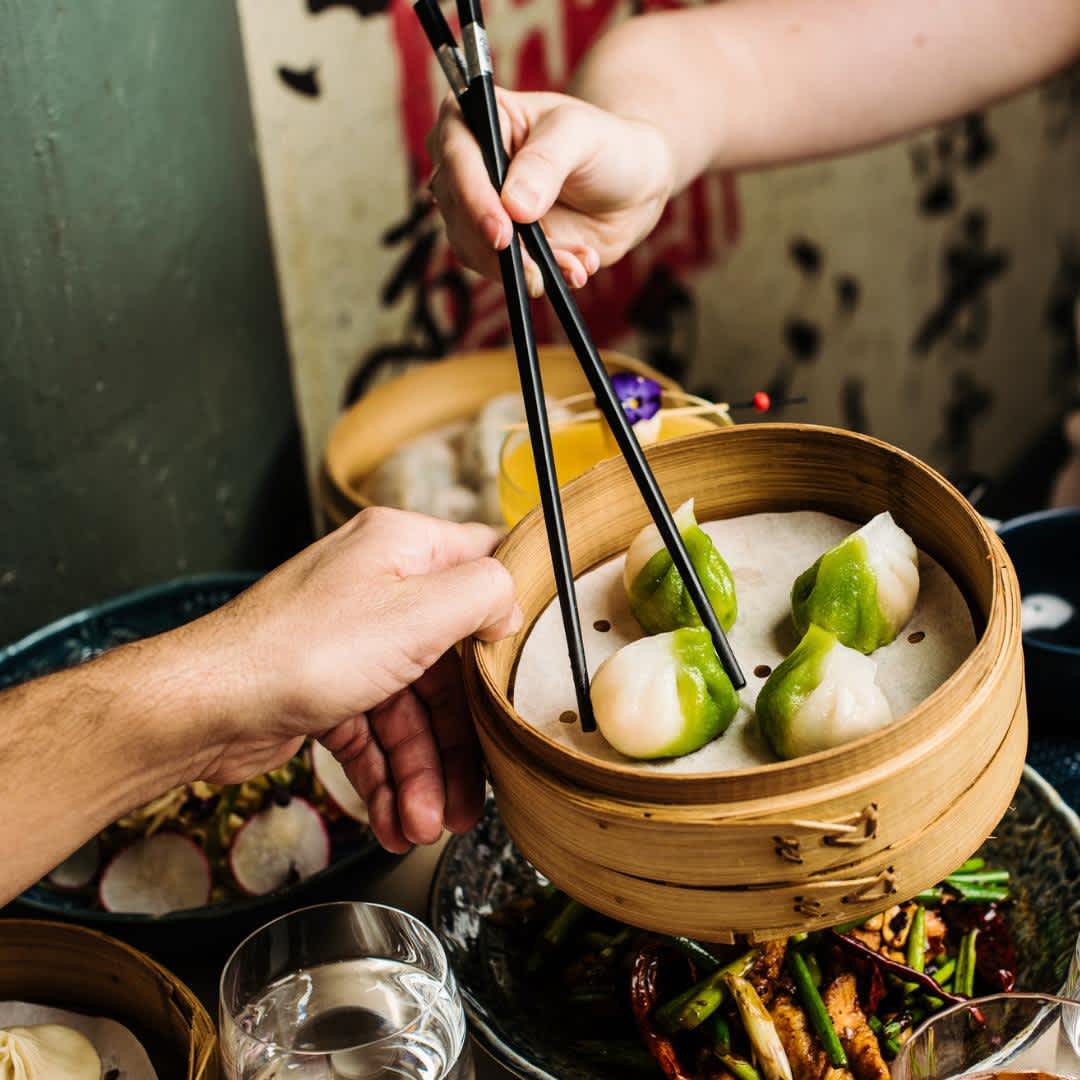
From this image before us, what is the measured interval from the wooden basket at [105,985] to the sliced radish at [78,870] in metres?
0.27

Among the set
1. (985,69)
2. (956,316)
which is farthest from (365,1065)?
(956,316)

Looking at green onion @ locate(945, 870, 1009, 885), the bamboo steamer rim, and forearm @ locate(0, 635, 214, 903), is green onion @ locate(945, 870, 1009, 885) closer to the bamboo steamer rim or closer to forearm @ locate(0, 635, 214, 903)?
the bamboo steamer rim

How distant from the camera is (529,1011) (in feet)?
4.39

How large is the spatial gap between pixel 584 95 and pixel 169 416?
3.35 ft

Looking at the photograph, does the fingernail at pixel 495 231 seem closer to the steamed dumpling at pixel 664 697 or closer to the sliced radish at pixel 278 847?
the steamed dumpling at pixel 664 697

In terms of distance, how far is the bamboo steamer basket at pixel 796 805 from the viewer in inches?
38.0

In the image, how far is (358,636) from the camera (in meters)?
1.25

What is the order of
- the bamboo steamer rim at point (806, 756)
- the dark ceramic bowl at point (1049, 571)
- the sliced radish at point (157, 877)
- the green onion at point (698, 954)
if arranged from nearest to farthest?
the bamboo steamer rim at point (806, 756), the green onion at point (698, 954), the sliced radish at point (157, 877), the dark ceramic bowl at point (1049, 571)

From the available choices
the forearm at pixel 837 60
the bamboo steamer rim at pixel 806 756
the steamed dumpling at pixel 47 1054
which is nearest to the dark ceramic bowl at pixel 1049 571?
the bamboo steamer rim at pixel 806 756

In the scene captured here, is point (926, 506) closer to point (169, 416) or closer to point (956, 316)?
point (169, 416)

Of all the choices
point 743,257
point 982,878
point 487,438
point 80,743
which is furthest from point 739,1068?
point 743,257

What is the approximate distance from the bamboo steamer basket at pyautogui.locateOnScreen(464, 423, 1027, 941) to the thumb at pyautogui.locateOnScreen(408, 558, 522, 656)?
22 mm

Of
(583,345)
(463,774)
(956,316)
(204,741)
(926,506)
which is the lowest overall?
(956,316)

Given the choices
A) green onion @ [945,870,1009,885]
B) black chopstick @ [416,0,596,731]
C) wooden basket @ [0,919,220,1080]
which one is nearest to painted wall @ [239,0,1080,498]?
black chopstick @ [416,0,596,731]
